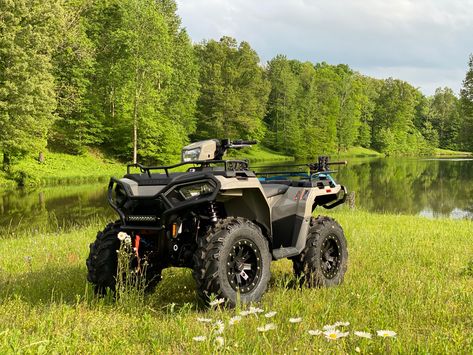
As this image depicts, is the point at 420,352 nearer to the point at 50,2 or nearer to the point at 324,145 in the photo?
the point at 50,2

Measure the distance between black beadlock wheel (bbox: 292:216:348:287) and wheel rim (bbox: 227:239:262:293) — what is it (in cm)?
79

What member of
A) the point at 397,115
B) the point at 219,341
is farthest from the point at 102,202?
the point at 397,115

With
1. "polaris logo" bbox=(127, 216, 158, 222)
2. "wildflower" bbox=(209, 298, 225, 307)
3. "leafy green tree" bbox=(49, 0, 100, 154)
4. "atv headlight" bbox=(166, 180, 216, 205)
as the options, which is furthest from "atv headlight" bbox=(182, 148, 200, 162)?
"leafy green tree" bbox=(49, 0, 100, 154)

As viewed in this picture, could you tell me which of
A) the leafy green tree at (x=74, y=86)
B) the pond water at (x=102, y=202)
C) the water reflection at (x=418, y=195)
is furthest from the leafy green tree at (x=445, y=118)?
the leafy green tree at (x=74, y=86)

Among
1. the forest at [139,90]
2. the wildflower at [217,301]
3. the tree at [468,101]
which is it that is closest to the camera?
the wildflower at [217,301]

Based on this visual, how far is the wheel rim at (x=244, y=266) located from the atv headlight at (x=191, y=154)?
96 cm

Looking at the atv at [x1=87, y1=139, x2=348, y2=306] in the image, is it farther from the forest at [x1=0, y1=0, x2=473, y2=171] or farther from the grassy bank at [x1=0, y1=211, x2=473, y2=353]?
the forest at [x1=0, y1=0, x2=473, y2=171]

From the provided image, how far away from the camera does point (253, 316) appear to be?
11.5 ft

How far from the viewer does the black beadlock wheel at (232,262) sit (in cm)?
354

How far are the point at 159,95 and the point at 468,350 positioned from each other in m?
40.5

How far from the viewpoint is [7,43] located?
25.0m

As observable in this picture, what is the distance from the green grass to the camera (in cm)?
2697

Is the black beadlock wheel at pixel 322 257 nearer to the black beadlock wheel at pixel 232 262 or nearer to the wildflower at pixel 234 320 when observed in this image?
the black beadlock wheel at pixel 232 262

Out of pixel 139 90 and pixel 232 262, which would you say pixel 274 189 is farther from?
pixel 139 90
